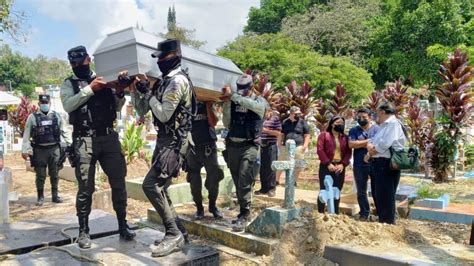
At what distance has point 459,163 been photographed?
10578mm

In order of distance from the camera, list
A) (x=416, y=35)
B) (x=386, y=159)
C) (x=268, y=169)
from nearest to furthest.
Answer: (x=386, y=159), (x=268, y=169), (x=416, y=35)

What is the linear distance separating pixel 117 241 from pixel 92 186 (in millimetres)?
672

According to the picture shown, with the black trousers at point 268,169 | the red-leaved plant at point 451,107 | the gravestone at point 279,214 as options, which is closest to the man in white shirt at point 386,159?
the gravestone at point 279,214

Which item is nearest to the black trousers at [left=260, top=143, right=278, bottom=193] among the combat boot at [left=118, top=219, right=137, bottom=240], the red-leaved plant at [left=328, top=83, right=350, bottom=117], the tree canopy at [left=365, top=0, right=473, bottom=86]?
the red-leaved plant at [left=328, top=83, right=350, bottom=117]

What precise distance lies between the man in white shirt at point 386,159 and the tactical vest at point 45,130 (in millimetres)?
4934

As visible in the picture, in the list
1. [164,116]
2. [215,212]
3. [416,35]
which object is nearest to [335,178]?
[215,212]

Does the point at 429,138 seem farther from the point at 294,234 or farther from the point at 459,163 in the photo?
the point at 294,234

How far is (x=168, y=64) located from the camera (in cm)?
409

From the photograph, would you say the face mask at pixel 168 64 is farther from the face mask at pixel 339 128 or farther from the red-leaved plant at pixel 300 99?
the red-leaved plant at pixel 300 99

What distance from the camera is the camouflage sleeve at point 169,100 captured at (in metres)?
3.94

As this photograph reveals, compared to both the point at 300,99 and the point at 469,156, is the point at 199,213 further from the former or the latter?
the point at 469,156

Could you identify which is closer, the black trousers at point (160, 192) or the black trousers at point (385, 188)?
the black trousers at point (160, 192)

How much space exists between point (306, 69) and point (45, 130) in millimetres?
15869

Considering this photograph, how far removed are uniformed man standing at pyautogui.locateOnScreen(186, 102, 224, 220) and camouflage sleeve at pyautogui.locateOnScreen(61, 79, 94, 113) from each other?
4.69ft
